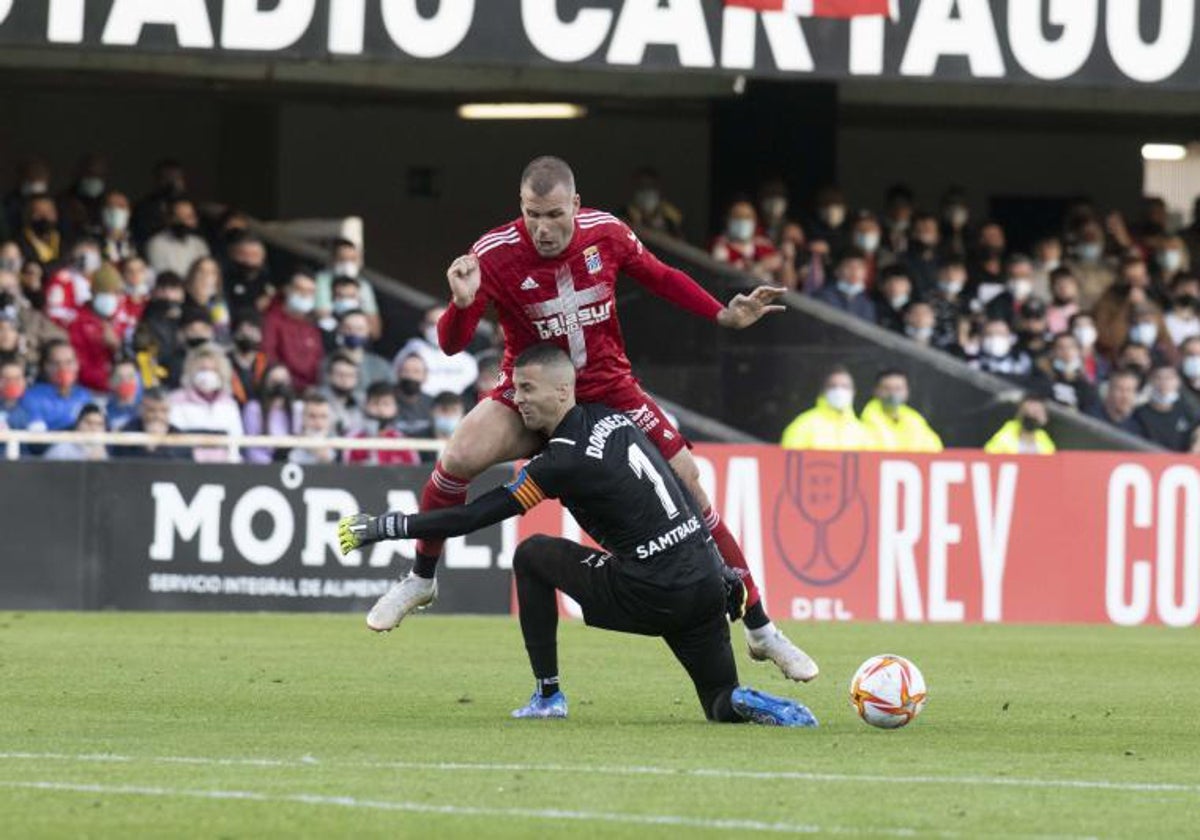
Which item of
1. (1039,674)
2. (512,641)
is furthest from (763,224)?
(1039,674)

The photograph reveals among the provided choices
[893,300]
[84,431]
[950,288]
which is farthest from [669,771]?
[950,288]

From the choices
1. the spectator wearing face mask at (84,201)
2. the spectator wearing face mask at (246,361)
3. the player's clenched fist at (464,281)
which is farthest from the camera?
the spectator wearing face mask at (84,201)

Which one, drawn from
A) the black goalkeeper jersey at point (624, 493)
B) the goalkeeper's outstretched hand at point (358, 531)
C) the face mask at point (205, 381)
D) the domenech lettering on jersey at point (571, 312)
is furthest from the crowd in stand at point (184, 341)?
the goalkeeper's outstretched hand at point (358, 531)

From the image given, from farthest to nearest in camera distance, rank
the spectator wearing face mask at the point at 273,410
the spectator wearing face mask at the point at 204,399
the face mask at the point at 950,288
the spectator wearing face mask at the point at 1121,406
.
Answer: the face mask at the point at 950,288 → the spectator wearing face mask at the point at 1121,406 → the spectator wearing face mask at the point at 273,410 → the spectator wearing face mask at the point at 204,399

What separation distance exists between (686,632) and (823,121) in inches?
663

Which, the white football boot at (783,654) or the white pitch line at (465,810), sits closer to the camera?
the white pitch line at (465,810)

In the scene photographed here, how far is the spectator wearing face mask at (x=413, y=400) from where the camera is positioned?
70.6ft

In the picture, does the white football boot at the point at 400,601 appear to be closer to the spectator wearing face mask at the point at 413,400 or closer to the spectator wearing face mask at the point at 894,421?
the spectator wearing face mask at the point at 413,400

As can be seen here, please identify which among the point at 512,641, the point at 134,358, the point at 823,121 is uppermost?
the point at 823,121

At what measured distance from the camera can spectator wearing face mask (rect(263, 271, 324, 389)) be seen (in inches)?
867

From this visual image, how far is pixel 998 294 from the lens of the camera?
84.0ft

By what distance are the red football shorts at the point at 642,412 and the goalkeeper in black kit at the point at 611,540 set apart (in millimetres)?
808

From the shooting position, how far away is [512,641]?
57.0ft

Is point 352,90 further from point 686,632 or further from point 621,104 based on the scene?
point 686,632
